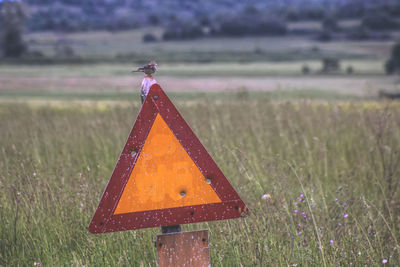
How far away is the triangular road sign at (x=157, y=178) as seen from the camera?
219 centimetres

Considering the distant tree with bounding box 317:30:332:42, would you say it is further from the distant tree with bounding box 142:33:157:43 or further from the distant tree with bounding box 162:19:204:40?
the distant tree with bounding box 142:33:157:43

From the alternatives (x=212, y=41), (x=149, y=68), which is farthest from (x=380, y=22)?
(x=149, y=68)

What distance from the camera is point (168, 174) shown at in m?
2.20

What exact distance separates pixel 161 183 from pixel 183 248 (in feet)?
1.04

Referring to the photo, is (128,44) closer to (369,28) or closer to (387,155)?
(369,28)

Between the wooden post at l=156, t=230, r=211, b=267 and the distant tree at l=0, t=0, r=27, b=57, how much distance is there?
225 ft

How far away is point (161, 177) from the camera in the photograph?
2.19 m

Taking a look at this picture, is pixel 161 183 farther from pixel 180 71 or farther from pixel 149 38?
pixel 149 38

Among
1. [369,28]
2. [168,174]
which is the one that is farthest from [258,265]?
[369,28]

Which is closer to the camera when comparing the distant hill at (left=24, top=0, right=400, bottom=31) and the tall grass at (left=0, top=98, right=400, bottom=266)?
the tall grass at (left=0, top=98, right=400, bottom=266)

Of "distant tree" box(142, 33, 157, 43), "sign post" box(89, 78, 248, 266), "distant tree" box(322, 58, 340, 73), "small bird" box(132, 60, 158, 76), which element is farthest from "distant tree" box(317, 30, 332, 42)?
"sign post" box(89, 78, 248, 266)

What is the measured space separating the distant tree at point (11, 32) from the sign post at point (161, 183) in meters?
68.4

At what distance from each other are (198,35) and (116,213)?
9132cm

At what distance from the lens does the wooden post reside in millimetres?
2205
